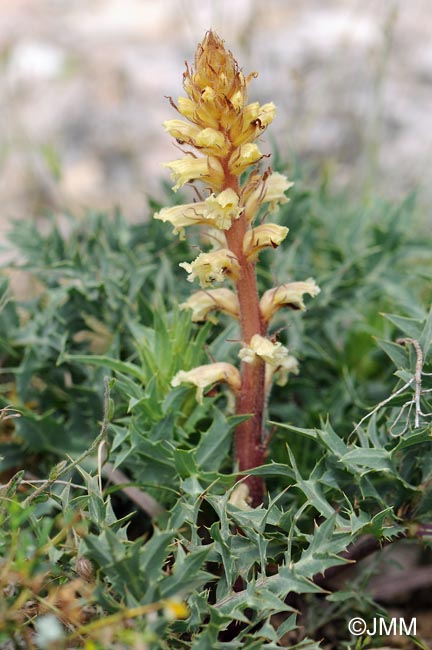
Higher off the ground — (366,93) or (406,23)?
(406,23)

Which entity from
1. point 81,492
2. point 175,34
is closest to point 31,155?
point 175,34

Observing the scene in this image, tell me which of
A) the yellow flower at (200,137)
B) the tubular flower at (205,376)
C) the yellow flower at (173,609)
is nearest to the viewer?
the yellow flower at (173,609)

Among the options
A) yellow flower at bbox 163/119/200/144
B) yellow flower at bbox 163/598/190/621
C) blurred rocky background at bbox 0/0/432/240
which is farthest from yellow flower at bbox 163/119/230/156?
blurred rocky background at bbox 0/0/432/240

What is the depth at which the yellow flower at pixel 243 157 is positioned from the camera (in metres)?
1.63

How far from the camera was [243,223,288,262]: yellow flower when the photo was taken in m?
1.68

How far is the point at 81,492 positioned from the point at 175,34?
16.6 ft

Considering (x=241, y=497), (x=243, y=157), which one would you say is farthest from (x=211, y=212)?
(x=241, y=497)

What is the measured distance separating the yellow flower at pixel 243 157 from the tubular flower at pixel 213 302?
1.03 ft

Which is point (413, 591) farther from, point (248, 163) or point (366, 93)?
point (366, 93)

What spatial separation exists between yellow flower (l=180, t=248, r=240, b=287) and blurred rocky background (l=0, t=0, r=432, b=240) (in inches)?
103

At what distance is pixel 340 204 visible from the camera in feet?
10.8

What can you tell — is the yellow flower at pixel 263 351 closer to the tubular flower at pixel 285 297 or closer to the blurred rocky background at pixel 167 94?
the tubular flower at pixel 285 297

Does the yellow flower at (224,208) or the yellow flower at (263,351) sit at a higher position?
the yellow flower at (224,208)

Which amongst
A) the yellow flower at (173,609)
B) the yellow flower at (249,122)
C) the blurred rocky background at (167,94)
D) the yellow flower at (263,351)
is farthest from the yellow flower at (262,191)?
the blurred rocky background at (167,94)
